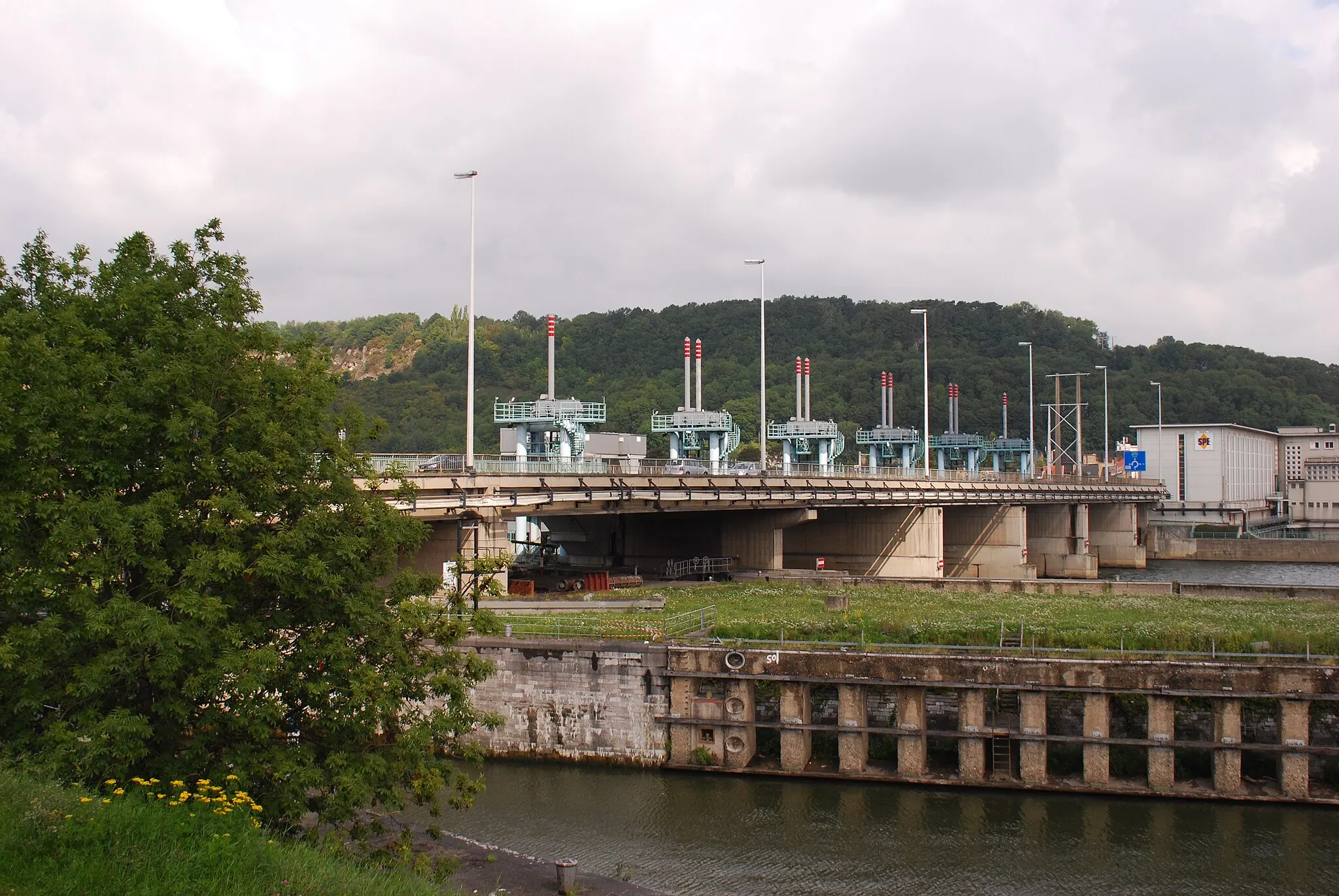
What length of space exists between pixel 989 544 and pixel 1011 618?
5664 cm

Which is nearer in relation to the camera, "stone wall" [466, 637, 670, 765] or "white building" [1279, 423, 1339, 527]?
"stone wall" [466, 637, 670, 765]

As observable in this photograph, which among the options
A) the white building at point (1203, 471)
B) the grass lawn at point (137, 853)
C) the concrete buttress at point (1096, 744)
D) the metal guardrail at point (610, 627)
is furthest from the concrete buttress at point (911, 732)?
the white building at point (1203, 471)

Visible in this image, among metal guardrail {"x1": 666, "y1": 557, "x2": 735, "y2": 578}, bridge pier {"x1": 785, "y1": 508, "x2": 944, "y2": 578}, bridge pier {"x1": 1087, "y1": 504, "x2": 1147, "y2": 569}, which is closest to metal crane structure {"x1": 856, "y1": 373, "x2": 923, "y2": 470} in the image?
bridge pier {"x1": 1087, "y1": 504, "x2": 1147, "y2": 569}

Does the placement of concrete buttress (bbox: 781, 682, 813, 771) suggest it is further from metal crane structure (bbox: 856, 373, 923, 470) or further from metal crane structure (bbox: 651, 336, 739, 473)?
metal crane structure (bbox: 856, 373, 923, 470)

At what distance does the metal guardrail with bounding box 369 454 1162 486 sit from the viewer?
165 feet

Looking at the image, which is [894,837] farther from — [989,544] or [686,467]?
[989,544]

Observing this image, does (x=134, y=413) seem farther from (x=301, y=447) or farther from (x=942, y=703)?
(x=942, y=703)

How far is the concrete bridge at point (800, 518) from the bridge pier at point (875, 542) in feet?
0.36

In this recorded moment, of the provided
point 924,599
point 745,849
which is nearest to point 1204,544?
point 924,599

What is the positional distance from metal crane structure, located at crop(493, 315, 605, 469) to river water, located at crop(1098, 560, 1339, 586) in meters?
52.3

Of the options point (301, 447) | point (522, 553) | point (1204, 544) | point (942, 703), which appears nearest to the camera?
point (301, 447)

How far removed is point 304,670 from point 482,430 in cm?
14624

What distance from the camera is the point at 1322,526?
5605 inches

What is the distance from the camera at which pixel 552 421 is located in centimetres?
8044
